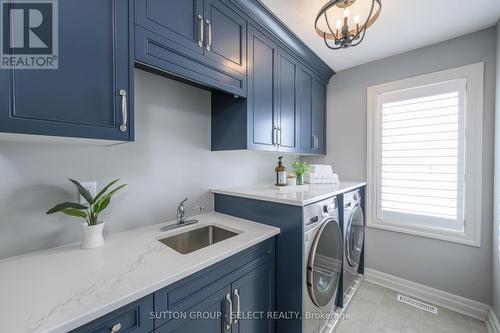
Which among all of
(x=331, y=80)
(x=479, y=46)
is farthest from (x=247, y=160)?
(x=479, y=46)

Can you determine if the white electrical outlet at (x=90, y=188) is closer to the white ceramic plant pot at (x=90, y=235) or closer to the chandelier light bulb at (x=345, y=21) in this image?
the white ceramic plant pot at (x=90, y=235)

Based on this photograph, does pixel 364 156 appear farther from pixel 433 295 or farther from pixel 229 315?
pixel 229 315

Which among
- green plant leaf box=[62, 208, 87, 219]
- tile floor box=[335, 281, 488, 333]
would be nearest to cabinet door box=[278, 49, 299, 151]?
green plant leaf box=[62, 208, 87, 219]

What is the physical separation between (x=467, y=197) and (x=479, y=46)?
132 cm

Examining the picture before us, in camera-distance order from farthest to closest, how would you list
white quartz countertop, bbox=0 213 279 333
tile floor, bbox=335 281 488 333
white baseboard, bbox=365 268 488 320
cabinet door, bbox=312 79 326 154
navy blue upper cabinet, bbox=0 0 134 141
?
cabinet door, bbox=312 79 326 154
white baseboard, bbox=365 268 488 320
tile floor, bbox=335 281 488 333
navy blue upper cabinet, bbox=0 0 134 141
white quartz countertop, bbox=0 213 279 333

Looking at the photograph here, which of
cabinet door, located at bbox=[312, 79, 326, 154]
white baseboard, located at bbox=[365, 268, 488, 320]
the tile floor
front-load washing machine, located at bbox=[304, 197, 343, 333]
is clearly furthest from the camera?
cabinet door, located at bbox=[312, 79, 326, 154]

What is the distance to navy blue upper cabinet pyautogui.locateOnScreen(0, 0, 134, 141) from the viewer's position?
71 centimetres

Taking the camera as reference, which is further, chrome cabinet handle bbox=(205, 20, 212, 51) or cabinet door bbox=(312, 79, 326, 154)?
cabinet door bbox=(312, 79, 326, 154)

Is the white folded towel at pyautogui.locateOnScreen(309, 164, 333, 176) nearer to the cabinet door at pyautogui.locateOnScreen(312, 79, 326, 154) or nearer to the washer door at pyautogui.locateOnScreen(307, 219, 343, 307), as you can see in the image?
the cabinet door at pyautogui.locateOnScreen(312, 79, 326, 154)

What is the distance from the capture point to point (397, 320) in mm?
1786

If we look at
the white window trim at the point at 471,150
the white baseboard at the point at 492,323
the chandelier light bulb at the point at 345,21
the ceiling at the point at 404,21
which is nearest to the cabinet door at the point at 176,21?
the ceiling at the point at 404,21

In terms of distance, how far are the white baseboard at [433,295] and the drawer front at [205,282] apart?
1.79m

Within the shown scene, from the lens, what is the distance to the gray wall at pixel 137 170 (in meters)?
0.96

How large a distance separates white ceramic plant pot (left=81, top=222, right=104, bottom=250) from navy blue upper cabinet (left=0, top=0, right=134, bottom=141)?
1.59ft
